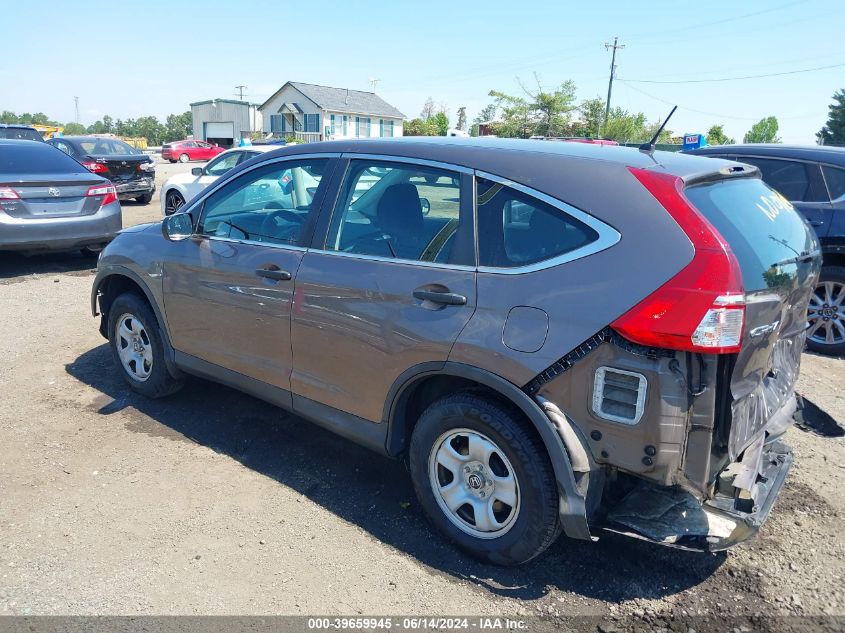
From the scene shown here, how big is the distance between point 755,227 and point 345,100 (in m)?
58.1

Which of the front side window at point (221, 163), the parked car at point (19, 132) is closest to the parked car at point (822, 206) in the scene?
the front side window at point (221, 163)

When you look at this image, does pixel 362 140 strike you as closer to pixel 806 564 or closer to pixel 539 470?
pixel 539 470

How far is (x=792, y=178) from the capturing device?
21.0 feet

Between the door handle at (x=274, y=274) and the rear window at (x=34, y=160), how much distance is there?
611cm

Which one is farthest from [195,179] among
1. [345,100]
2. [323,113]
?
[345,100]

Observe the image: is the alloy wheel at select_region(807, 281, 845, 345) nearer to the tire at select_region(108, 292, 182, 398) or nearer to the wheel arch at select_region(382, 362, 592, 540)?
the wheel arch at select_region(382, 362, 592, 540)

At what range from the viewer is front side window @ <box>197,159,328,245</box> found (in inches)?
147

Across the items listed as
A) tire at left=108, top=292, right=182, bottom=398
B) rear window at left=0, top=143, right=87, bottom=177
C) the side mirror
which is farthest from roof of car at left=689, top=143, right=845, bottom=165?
rear window at left=0, top=143, right=87, bottom=177

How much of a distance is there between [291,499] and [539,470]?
1525 mm

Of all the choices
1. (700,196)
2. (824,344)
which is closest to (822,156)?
(824,344)

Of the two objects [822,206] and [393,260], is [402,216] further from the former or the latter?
[822,206]

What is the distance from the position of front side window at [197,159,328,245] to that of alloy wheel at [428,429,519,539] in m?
1.46

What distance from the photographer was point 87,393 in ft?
16.1

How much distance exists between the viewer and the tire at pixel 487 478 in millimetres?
2775
